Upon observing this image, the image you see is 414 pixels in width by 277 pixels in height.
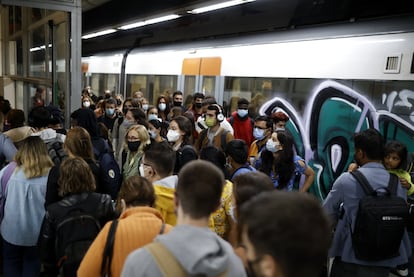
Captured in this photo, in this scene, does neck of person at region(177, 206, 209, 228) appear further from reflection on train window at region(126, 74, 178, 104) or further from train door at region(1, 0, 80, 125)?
reflection on train window at region(126, 74, 178, 104)

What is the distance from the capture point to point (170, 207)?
7.52 ft

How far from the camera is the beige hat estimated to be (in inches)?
157

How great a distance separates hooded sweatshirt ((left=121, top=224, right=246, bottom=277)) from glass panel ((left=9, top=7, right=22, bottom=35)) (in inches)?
307

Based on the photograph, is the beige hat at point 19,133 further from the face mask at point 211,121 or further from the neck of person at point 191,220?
the neck of person at point 191,220

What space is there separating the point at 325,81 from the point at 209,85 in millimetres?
2803

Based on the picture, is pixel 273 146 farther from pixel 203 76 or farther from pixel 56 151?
pixel 203 76

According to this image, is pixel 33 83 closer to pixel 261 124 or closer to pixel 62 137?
pixel 62 137

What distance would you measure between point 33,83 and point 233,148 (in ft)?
17.5

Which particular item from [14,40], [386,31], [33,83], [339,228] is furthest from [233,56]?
[14,40]

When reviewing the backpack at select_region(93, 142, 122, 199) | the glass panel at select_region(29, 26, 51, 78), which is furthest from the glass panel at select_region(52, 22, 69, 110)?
the backpack at select_region(93, 142, 122, 199)

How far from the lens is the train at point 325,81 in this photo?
4.05 meters

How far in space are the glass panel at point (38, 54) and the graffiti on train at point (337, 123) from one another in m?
3.93

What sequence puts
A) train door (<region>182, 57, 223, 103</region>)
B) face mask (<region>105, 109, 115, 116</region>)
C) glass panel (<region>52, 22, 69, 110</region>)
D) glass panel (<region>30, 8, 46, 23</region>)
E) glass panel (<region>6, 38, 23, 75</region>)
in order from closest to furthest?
glass panel (<region>52, 22, 69, 110</region>) < glass panel (<region>30, 8, 46, 23</region>) < face mask (<region>105, 109, 115, 116</region>) < train door (<region>182, 57, 223, 103</region>) < glass panel (<region>6, 38, 23, 75</region>)

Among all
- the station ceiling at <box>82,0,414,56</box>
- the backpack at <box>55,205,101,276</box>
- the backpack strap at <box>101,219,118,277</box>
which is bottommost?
the backpack at <box>55,205,101,276</box>
